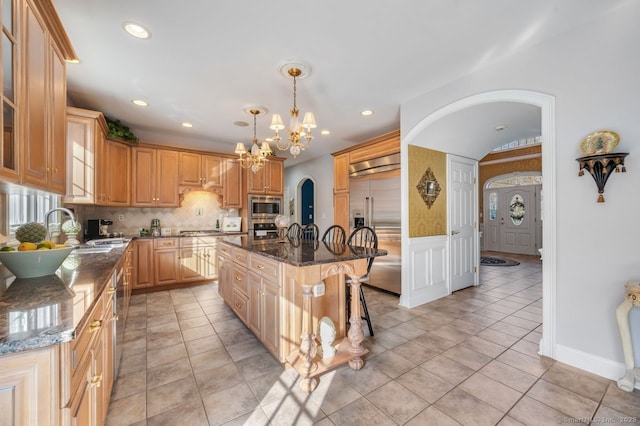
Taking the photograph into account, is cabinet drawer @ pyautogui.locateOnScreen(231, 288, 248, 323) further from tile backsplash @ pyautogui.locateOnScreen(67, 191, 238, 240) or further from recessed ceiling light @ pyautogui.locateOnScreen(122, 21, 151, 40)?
tile backsplash @ pyautogui.locateOnScreen(67, 191, 238, 240)

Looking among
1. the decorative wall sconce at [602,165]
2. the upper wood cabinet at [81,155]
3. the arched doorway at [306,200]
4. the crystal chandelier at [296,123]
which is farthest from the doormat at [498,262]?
the upper wood cabinet at [81,155]

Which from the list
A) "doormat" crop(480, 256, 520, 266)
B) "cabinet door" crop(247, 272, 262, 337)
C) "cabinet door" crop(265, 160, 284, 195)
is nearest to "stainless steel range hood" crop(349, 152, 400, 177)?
"cabinet door" crop(265, 160, 284, 195)

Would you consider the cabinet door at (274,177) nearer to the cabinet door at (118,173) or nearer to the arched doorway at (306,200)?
the arched doorway at (306,200)

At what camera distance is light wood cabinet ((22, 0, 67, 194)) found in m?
1.35

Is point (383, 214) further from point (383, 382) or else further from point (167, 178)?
point (167, 178)

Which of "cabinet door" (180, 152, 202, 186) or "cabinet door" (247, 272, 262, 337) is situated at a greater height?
"cabinet door" (180, 152, 202, 186)

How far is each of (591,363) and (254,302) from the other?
2.71m

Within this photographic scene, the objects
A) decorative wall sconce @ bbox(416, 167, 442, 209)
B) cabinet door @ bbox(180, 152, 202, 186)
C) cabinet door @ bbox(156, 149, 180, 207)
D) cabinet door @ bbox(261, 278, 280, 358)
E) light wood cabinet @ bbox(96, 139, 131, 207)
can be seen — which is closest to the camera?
cabinet door @ bbox(261, 278, 280, 358)

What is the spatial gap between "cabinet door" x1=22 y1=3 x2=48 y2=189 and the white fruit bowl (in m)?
0.36

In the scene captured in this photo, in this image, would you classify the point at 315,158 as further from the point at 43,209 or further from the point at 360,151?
the point at 43,209

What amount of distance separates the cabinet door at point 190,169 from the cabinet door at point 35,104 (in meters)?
3.17

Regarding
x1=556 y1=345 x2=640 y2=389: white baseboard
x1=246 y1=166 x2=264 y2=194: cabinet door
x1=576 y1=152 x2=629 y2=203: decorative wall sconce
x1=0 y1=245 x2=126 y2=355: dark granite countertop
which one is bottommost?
x1=556 y1=345 x2=640 y2=389: white baseboard

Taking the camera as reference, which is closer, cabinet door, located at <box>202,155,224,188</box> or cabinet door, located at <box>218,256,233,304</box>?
cabinet door, located at <box>218,256,233,304</box>

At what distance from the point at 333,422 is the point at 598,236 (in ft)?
7.55
